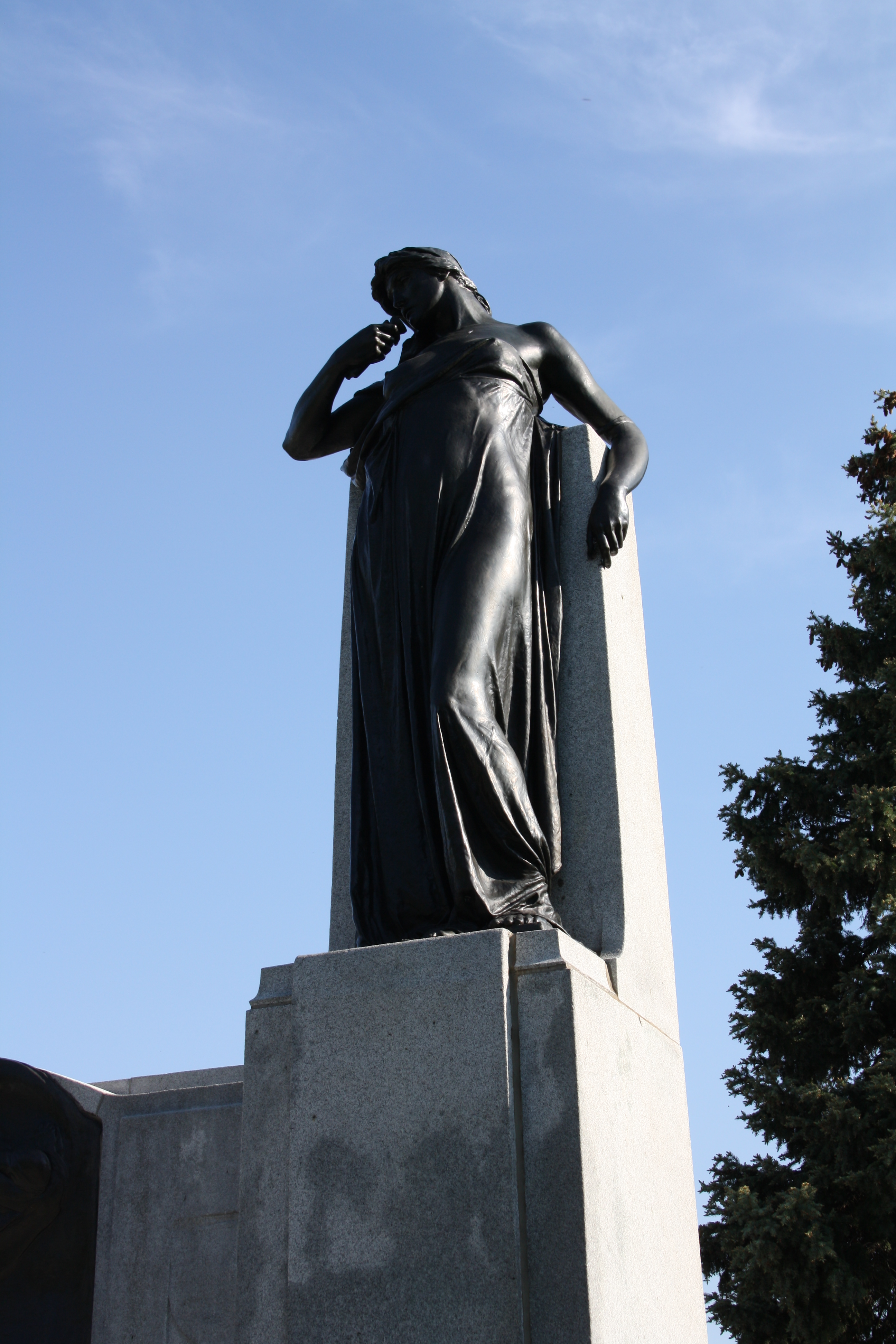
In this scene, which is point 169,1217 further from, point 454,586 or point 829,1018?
point 829,1018

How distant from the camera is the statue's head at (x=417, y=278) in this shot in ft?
20.2

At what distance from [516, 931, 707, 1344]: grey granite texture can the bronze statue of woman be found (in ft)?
1.32

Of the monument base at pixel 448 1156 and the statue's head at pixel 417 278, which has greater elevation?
the statue's head at pixel 417 278

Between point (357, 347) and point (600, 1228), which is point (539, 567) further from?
point (600, 1228)

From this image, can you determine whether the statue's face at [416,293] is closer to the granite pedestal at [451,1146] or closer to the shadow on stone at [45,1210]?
the granite pedestal at [451,1146]

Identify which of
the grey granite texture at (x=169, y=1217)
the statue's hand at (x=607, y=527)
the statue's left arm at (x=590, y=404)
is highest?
the statue's left arm at (x=590, y=404)

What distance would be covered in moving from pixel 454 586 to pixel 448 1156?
211cm

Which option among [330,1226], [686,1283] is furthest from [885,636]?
[330,1226]

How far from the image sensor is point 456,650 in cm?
495

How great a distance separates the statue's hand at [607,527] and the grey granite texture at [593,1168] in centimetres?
175

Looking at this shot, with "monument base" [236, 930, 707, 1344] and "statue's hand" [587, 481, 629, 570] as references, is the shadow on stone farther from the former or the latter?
"statue's hand" [587, 481, 629, 570]

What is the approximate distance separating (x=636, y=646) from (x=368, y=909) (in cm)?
173

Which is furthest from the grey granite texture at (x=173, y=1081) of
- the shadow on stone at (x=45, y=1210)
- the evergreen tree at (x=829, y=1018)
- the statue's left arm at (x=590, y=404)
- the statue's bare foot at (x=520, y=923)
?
the evergreen tree at (x=829, y=1018)

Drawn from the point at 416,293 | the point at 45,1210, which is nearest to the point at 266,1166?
the point at 45,1210
